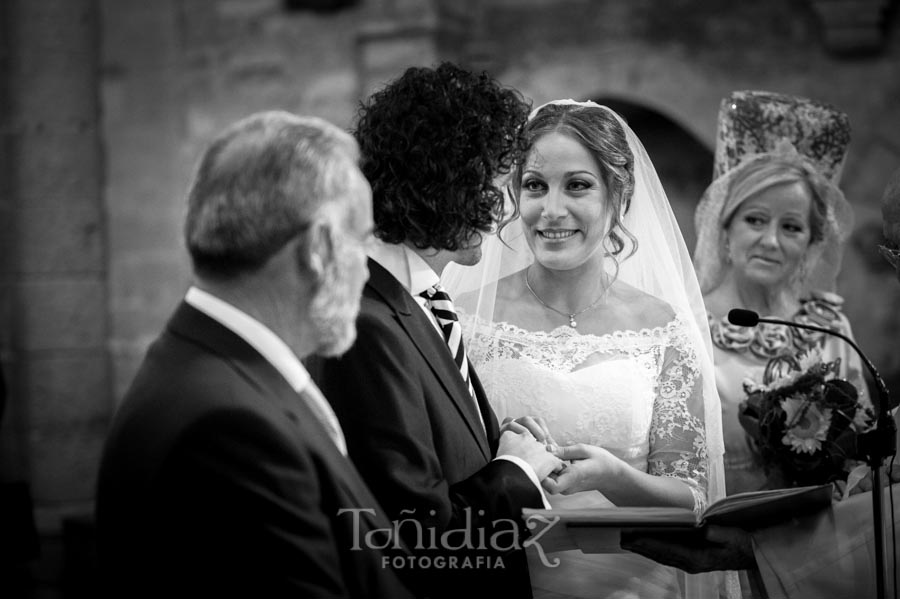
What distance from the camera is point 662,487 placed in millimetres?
2713

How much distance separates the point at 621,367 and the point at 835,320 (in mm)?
1440

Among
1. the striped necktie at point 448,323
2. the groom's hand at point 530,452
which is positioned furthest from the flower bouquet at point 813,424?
the striped necktie at point 448,323

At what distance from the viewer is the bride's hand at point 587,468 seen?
8.05 feet

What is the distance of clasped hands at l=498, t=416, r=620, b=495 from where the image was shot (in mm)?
2297

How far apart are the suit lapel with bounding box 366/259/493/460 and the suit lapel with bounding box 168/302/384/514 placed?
527 millimetres

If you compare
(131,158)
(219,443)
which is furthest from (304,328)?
(131,158)

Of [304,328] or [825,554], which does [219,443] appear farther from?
[825,554]

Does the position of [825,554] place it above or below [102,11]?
below

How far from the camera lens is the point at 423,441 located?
6.75ft

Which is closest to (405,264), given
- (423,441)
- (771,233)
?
(423,441)

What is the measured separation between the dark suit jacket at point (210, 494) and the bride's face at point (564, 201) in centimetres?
143

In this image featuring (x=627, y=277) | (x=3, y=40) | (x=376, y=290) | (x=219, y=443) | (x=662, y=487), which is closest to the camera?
(x=219, y=443)

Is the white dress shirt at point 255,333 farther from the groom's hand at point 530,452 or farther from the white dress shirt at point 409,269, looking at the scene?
the groom's hand at point 530,452

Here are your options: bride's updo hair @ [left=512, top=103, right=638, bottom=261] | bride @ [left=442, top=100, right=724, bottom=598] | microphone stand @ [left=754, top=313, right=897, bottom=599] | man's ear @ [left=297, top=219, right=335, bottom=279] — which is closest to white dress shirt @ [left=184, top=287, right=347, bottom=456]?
man's ear @ [left=297, top=219, right=335, bottom=279]
